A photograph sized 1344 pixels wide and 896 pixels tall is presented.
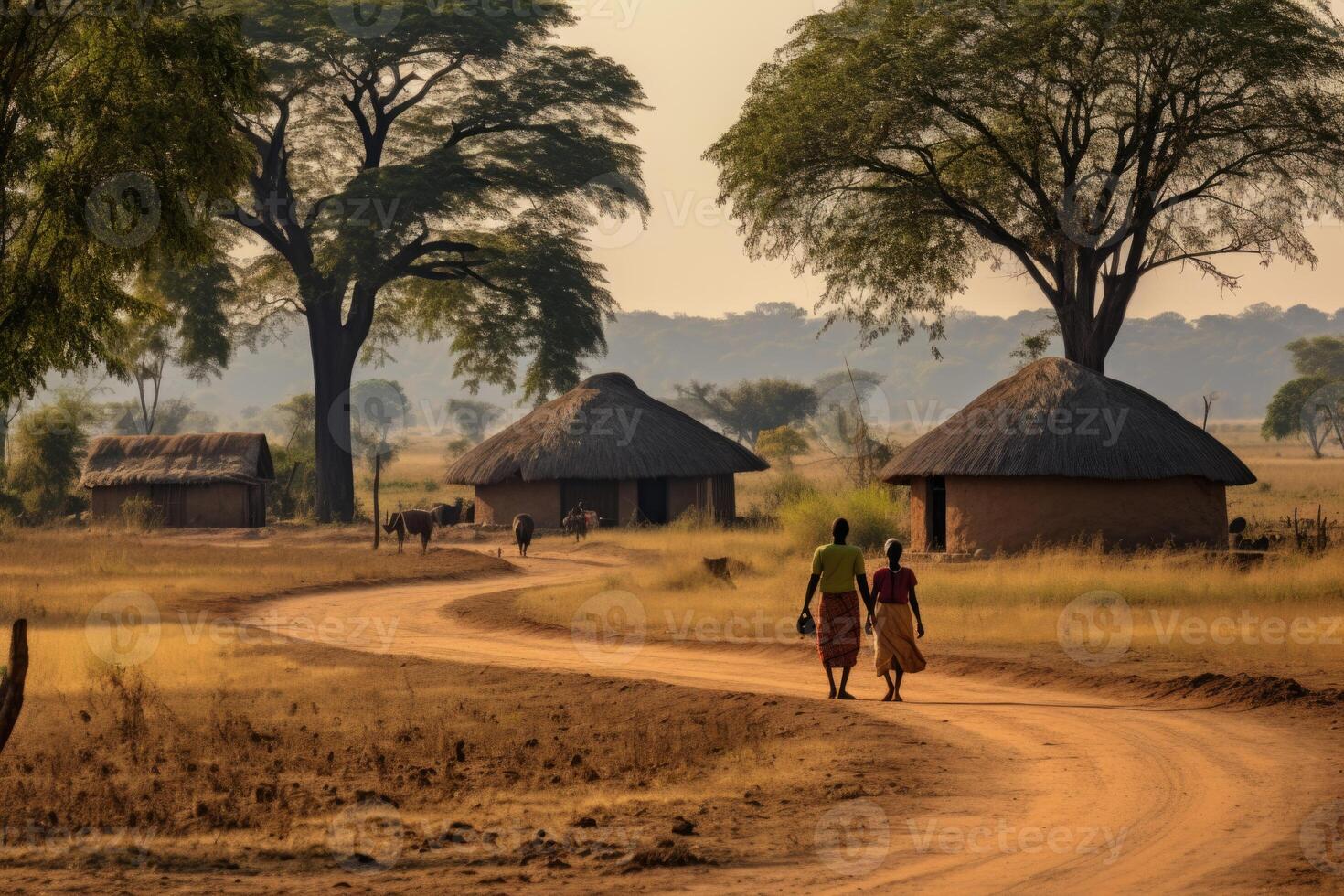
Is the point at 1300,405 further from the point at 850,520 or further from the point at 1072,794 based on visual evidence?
the point at 1072,794

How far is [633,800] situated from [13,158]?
6749 mm

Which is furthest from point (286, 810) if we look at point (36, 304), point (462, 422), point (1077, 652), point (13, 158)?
point (462, 422)

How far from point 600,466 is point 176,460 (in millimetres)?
13527

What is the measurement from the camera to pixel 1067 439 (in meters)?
25.3

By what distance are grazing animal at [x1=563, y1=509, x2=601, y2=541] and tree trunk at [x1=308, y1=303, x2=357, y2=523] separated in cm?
863

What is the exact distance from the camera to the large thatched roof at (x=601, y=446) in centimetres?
3906

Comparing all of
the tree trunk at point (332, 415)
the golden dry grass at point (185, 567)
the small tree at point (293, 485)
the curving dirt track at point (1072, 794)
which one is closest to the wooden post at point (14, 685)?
the curving dirt track at point (1072, 794)

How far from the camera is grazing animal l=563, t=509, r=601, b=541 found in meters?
36.6

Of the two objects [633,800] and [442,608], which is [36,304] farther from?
[442,608]

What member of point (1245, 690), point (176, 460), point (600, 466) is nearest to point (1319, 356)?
point (600, 466)

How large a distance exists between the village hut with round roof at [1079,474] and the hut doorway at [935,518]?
78 centimetres

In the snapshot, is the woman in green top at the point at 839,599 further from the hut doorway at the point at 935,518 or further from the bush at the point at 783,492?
the bush at the point at 783,492

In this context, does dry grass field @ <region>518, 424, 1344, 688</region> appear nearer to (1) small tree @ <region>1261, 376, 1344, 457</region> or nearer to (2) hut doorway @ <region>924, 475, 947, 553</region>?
(2) hut doorway @ <region>924, 475, 947, 553</region>

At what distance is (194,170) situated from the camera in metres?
12.3
